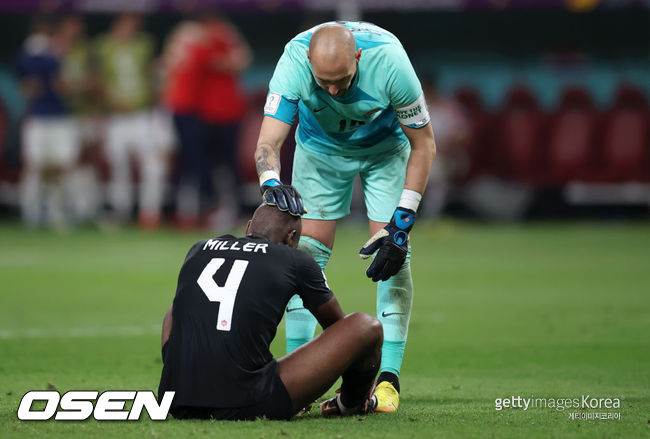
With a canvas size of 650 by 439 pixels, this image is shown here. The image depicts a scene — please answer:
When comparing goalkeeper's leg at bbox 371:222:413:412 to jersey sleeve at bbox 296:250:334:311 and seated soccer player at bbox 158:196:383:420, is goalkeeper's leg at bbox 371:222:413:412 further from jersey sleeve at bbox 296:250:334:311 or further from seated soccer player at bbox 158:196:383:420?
jersey sleeve at bbox 296:250:334:311

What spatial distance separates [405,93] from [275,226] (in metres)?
1.18

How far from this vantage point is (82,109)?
739 inches

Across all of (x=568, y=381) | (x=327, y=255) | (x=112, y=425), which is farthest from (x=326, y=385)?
(x=568, y=381)

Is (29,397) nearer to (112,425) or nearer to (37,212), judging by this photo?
(112,425)

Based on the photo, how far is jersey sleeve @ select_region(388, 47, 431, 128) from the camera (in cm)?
589

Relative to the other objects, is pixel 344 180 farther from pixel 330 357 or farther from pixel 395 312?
pixel 330 357

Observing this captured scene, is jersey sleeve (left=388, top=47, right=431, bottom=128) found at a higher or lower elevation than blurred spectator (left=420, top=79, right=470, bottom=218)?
higher

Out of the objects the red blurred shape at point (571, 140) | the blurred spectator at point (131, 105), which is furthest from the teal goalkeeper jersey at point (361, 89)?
the red blurred shape at point (571, 140)

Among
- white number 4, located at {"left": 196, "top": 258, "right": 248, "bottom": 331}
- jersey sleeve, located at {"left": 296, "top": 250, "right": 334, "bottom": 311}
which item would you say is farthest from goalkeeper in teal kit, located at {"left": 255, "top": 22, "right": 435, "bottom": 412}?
white number 4, located at {"left": 196, "top": 258, "right": 248, "bottom": 331}

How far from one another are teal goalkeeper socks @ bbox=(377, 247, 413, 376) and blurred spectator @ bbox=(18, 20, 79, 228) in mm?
11505

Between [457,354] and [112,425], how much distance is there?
358 centimetres

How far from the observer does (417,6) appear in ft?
56.4

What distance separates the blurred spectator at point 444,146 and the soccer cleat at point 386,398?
1251 centimetres

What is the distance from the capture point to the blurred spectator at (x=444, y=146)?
18.5 metres
